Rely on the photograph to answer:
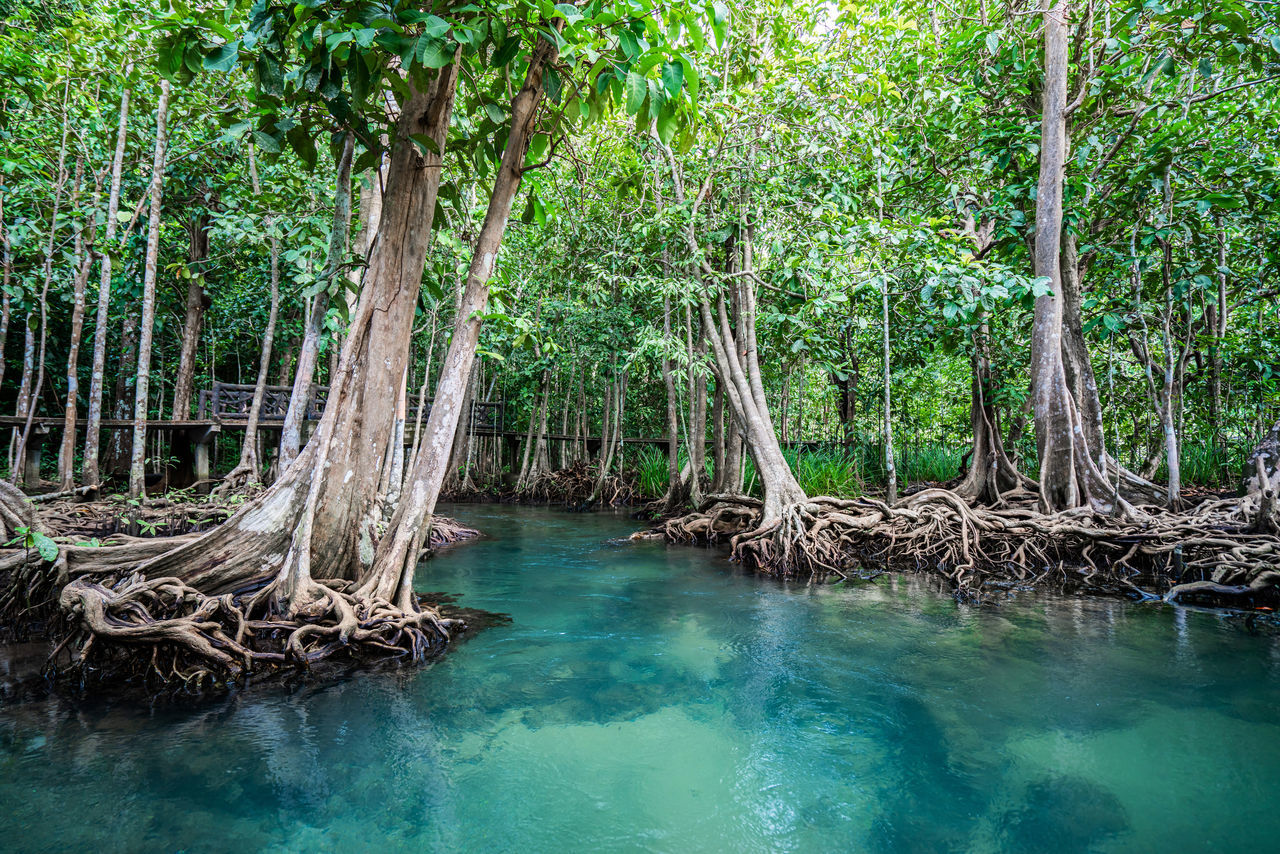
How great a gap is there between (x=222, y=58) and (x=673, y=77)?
2044 mm

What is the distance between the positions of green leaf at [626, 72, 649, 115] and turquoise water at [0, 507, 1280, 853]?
116 inches

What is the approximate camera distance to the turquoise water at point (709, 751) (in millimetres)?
2164

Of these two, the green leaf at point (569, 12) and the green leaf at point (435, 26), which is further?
the green leaf at point (569, 12)

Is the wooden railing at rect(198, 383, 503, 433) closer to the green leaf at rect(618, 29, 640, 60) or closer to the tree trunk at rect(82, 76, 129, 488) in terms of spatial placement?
the tree trunk at rect(82, 76, 129, 488)

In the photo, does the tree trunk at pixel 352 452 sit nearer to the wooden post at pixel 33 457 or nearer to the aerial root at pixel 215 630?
the aerial root at pixel 215 630

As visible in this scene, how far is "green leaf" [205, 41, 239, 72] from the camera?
9.12 ft

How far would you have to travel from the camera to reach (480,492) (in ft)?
49.1

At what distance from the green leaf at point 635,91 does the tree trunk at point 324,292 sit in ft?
7.98

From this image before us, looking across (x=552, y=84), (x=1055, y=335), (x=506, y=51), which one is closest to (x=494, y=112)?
(x=552, y=84)

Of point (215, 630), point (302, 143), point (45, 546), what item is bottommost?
point (215, 630)

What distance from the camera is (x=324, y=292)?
529 cm

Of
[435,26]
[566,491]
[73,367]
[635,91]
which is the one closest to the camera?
[435,26]

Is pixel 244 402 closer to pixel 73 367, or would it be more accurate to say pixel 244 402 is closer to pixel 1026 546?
pixel 73 367

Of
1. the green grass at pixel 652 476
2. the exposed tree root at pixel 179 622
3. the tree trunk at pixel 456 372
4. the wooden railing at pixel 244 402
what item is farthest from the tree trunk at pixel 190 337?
the tree trunk at pixel 456 372
